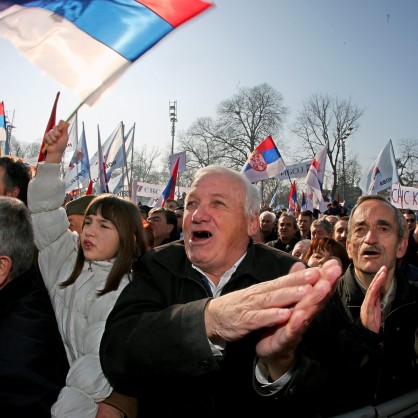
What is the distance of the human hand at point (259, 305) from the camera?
1120mm

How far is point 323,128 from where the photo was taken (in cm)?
4422

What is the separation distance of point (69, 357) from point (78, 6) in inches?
85.8

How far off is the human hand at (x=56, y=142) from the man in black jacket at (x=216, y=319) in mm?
943

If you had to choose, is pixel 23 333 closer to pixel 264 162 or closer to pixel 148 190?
pixel 264 162

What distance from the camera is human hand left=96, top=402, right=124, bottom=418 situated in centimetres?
211

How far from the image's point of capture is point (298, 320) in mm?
1153

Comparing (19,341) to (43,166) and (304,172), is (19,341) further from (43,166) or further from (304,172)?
(304,172)

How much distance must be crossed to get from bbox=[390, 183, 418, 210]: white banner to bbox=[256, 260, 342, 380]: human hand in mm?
10246

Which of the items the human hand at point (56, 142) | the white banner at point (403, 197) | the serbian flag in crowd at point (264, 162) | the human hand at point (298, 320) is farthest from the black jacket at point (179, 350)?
the white banner at point (403, 197)

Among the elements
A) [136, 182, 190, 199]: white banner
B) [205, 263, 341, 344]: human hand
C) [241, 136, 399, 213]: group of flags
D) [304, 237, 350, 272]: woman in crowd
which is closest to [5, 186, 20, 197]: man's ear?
[205, 263, 341, 344]: human hand

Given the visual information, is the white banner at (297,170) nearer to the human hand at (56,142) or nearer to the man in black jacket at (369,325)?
the man in black jacket at (369,325)

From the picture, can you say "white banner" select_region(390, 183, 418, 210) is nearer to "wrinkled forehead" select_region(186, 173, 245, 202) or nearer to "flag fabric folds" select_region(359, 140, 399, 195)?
"flag fabric folds" select_region(359, 140, 399, 195)

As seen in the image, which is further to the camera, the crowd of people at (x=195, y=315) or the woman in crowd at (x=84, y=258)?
the woman in crowd at (x=84, y=258)

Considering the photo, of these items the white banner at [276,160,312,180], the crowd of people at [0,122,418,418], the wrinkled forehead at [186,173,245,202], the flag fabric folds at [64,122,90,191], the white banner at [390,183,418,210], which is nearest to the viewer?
the crowd of people at [0,122,418,418]
